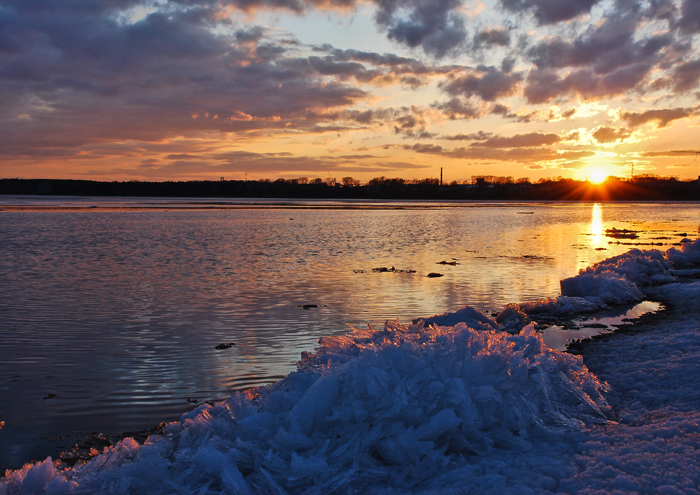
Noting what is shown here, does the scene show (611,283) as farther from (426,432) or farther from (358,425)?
(358,425)

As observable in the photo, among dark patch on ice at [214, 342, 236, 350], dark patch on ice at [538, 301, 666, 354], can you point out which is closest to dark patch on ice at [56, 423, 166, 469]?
dark patch on ice at [214, 342, 236, 350]

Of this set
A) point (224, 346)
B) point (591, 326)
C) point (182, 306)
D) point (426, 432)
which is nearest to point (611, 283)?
point (591, 326)

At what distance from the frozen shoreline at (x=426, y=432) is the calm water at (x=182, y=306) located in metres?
1.34

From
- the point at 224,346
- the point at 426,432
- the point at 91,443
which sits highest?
the point at 426,432

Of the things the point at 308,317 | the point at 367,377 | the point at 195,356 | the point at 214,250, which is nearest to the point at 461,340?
the point at 367,377

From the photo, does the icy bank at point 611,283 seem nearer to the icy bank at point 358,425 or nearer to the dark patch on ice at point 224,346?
the icy bank at point 358,425

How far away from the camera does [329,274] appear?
14.1m

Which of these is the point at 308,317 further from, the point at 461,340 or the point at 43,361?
the point at 461,340

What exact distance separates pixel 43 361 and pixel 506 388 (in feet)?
19.4

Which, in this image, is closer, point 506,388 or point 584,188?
point 506,388

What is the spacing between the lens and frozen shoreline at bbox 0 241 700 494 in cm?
333

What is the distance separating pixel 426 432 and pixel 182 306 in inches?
291

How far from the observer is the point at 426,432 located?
3705 millimetres

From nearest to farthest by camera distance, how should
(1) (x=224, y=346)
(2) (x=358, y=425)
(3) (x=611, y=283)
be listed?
1. (2) (x=358, y=425)
2. (1) (x=224, y=346)
3. (3) (x=611, y=283)
